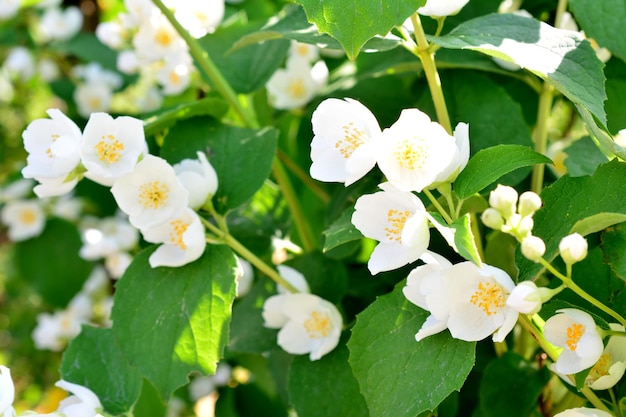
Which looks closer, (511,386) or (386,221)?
(386,221)

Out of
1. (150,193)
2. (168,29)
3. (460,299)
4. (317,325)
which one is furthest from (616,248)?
(168,29)

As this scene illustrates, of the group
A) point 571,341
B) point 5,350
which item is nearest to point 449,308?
Answer: point 571,341

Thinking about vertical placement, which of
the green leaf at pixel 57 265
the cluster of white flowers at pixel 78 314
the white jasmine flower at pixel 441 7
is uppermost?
the white jasmine flower at pixel 441 7

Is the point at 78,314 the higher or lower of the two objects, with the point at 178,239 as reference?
lower

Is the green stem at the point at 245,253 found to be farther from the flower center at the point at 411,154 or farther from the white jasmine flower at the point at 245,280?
the flower center at the point at 411,154

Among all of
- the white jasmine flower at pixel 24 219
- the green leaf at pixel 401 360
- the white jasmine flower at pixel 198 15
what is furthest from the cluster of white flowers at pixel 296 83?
the white jasmine flower at pixel 24 219

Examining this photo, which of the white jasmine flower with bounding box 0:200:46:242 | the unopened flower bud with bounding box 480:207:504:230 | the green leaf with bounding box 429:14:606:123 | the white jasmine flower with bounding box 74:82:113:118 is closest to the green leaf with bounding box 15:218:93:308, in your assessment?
the white jasmine flower with bounding box 0:200:46:242

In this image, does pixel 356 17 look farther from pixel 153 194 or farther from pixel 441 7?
pixel 153 194
